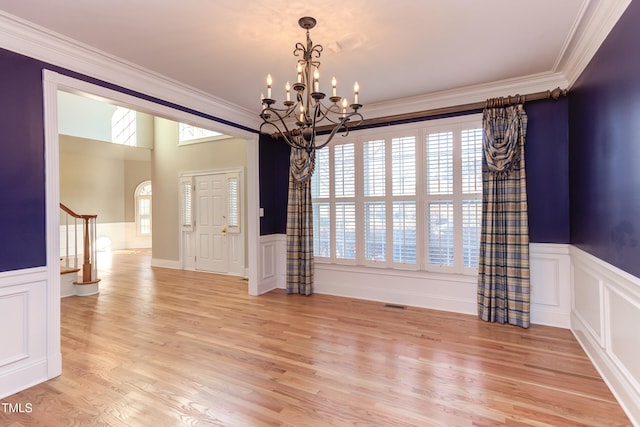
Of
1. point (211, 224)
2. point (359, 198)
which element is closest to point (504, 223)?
point (359, 198)

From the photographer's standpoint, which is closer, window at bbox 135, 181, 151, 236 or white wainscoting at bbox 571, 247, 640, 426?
white wainscoting at bbox 571, 247, 640, 426

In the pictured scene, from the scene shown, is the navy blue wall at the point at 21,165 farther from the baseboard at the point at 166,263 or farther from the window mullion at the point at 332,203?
the baseboard at the point at 166,263

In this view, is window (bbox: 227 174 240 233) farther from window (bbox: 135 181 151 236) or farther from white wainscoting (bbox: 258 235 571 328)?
window (bbox: 135 181 151 236)

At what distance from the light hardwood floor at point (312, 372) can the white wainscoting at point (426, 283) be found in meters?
0.20

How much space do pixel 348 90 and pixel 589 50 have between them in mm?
2142

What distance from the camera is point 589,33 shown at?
2334 mm

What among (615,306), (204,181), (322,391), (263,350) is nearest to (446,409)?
(322,391)

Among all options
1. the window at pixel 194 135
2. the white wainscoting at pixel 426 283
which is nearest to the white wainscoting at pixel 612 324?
the white wainscoting at pixel 426 283

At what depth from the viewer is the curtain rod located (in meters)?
3.16

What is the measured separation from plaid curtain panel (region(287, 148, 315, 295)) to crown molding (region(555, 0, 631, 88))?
3.11 meters

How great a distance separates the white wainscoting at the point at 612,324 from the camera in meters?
1.84

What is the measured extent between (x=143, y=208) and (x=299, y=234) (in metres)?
8.16

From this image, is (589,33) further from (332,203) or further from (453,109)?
(332,203)

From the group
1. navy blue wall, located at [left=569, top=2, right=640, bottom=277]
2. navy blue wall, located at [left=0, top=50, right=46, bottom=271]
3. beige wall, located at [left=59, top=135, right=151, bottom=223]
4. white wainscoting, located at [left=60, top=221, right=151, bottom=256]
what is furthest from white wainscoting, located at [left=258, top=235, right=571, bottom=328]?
white wainscoting, located at [left=60, top=221, right=151, bottom=256]
